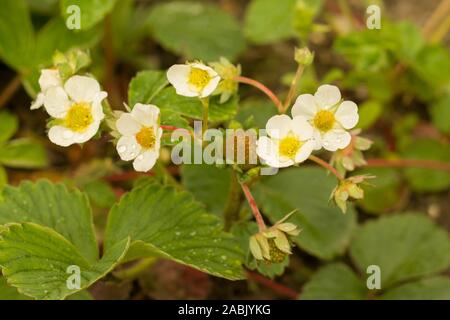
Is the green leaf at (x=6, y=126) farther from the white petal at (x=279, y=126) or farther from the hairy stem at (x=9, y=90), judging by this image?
the white petal at (x=279, y=126)

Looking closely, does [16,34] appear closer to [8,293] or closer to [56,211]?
[56,211]

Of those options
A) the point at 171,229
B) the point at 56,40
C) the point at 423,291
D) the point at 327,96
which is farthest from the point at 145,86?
the point at 423,291

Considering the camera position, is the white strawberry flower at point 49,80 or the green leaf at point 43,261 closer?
the green leaf at point 43,261

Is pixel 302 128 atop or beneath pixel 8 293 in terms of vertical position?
atop

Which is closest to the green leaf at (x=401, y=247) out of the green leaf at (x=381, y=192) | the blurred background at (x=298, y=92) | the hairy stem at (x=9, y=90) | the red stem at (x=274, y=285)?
the blurred background at (x=298, y=92)

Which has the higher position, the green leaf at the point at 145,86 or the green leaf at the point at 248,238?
the green leaf at the point at 145,86
